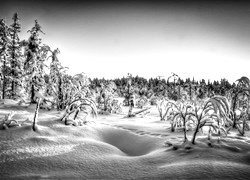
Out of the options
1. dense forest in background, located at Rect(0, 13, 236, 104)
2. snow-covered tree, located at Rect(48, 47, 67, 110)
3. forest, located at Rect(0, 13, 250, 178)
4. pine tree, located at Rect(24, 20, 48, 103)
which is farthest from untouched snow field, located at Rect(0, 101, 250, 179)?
pine tree, located at Rect(24, 20, 48, 103)

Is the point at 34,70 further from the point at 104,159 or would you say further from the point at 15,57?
the point at 104,159

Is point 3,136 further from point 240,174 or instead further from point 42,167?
point 240,174

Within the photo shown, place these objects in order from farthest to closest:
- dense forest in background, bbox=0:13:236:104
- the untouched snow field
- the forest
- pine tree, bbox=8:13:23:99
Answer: pine tree, bbox=8:13:23:99
dense forest in background, bbox=0:13:236:104
the forest
the untouched snow field

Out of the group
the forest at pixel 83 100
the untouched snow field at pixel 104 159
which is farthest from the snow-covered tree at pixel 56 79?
the untouched snow field at pixel 104 159

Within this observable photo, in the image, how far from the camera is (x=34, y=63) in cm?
1305

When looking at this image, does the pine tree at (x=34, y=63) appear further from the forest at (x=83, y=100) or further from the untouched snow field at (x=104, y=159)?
the untouched snow field at (x=104, y=159)

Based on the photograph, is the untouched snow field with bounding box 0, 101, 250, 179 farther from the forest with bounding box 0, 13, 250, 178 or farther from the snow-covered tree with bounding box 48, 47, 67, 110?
the snow-covered tree with bounding box 48, 47, 67, 110

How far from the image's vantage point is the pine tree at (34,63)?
1328 centimetres

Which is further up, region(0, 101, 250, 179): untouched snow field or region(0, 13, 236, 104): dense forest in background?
region(0, 13, 236, 104): dense forest in background

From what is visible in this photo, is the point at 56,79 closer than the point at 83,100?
No

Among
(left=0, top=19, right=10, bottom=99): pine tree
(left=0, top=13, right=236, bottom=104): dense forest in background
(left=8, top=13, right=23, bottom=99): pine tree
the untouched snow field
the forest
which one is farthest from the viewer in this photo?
(left=8, top=13, right=23, bottom=99): pine tree

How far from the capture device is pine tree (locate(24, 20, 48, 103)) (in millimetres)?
13281

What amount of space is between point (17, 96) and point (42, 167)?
72.8ft

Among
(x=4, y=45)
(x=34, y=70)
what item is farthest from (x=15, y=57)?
(x=34, y=70)
